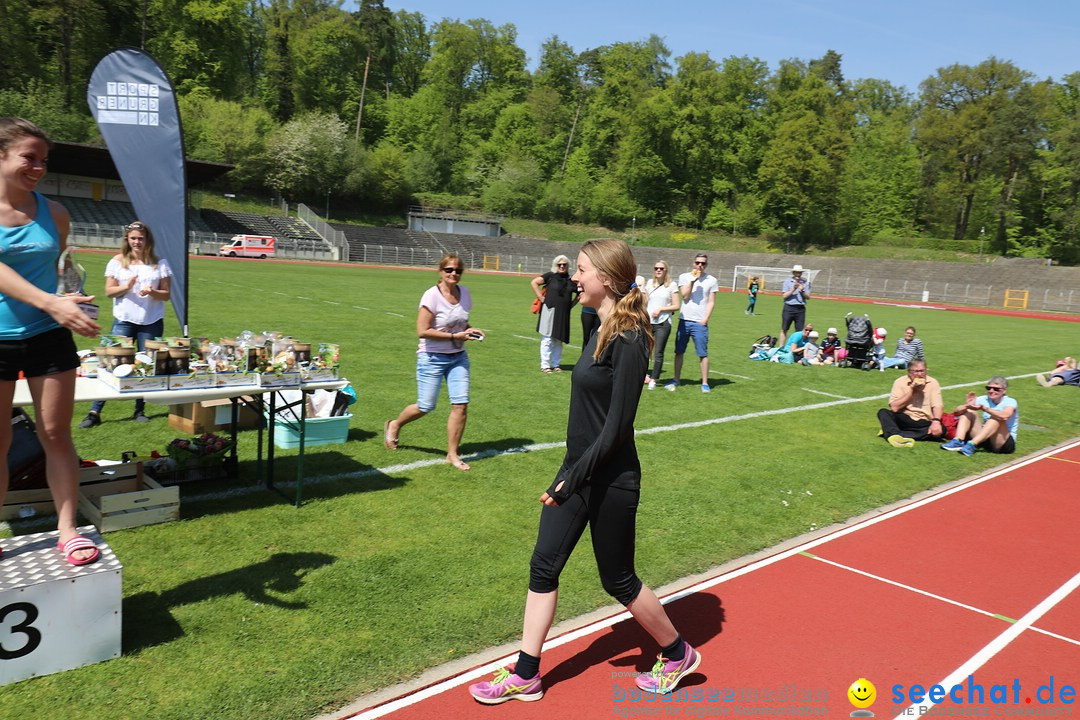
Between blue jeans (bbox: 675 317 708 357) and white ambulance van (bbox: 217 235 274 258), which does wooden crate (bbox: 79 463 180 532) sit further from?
white ambulance van (bbox: 217 235 274 258)

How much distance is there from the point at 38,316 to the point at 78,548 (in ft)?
3.55

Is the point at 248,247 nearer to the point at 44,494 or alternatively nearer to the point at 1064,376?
the point at 1064,376

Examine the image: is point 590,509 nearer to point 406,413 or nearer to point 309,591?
point 309,591

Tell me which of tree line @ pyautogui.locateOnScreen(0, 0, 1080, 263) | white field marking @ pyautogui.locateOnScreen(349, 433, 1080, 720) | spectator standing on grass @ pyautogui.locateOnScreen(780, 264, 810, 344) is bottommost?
white field marking @ pyautogui.locateOnScreen(349, 433, 1080, 720)

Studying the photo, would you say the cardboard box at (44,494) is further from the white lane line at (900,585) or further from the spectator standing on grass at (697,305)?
the spectator standing on grass at (697,305)

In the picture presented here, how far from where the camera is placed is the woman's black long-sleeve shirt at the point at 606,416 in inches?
125

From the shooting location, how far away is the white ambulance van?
48.5 m

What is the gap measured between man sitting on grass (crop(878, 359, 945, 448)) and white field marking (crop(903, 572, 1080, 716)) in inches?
157

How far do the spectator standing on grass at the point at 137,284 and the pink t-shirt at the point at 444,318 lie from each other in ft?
9.22

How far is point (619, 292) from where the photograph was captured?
3.35 m

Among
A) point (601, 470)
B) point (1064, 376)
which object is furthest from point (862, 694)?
point (1064, 376)

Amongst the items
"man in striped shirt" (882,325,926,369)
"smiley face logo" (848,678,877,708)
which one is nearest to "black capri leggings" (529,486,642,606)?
"smiley face logo" (848,678,877,708)

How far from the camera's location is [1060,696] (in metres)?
3.79

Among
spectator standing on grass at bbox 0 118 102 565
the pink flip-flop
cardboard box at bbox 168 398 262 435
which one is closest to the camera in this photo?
spectator standing on grass at bbox 0 118 102 565
